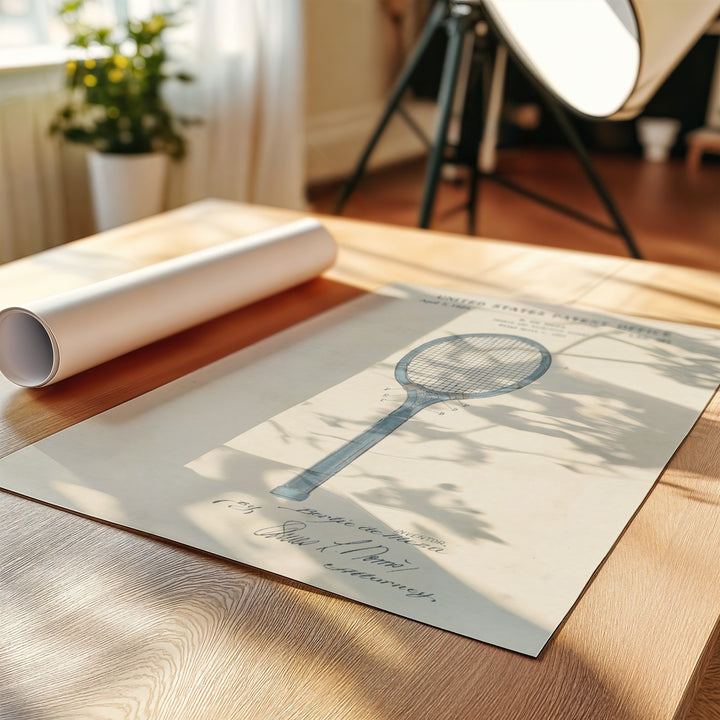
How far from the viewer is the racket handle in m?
0.64

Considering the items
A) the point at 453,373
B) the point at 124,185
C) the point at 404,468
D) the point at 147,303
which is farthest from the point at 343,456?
the point at 124,185

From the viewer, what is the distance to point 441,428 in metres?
0.73

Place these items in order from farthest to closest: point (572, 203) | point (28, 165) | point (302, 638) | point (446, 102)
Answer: point (572, 203) < point (28, 165) < point (446, 102) < point (302, 638)

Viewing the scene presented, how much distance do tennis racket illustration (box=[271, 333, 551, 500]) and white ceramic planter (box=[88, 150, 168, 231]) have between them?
5.78ft

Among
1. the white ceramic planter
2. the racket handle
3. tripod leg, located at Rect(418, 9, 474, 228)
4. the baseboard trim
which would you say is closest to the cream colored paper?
the racket handle

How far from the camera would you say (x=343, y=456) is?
69 cm

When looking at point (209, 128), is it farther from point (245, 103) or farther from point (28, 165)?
point (28, 165)

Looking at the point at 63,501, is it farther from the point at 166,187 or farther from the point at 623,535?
the point at 166,187

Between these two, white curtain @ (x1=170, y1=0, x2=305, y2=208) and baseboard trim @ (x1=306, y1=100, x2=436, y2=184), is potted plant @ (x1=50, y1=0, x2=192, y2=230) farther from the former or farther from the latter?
baseboard trim @ (x1=306, y1=100, x2=436, y2=184)

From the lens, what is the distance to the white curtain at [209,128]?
243 centimetres

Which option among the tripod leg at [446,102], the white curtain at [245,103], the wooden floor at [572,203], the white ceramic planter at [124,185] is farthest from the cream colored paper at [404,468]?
the white curtain at [245,103]

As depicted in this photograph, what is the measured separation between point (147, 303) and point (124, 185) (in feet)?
5.54

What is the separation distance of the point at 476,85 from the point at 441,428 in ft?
4.49

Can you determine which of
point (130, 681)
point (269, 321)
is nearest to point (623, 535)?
point (130, 681)
